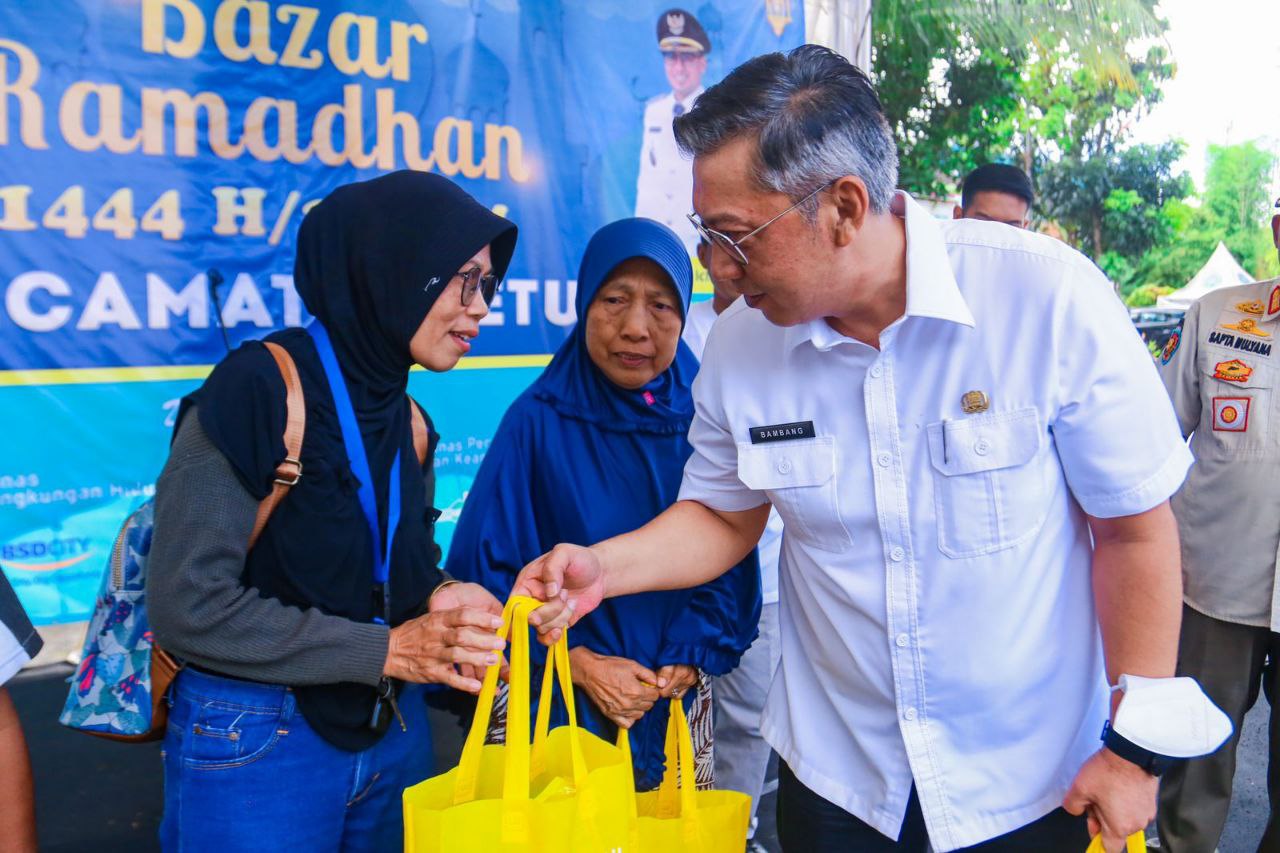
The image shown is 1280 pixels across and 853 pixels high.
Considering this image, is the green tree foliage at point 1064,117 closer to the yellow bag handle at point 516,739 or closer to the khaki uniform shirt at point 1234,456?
the khaki uniform shirt at point 1234,456

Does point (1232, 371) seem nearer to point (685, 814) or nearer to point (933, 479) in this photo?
point (933, 479)

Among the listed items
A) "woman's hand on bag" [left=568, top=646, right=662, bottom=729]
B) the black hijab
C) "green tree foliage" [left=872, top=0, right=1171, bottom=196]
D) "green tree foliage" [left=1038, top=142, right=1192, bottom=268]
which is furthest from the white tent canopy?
the black hijab

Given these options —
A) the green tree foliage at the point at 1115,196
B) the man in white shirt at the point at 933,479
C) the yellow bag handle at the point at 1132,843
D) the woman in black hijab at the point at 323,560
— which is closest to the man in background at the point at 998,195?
the man in white shirt at the point at 933,479

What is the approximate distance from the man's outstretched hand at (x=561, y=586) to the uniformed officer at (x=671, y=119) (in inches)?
126

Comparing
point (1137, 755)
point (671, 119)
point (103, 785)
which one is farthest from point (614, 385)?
point (671, 119)

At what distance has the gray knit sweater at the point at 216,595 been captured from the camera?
1.42m

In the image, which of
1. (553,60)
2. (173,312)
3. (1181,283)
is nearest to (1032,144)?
(1181,283)

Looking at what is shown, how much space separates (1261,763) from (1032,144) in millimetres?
20408

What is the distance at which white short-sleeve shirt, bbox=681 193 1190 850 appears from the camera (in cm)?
132

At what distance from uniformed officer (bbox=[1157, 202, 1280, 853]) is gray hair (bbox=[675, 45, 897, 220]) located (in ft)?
6.12

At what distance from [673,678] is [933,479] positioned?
2.91 feet

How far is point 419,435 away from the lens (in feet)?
6.40

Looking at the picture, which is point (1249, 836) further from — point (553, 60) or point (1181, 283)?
point (1181, 283)

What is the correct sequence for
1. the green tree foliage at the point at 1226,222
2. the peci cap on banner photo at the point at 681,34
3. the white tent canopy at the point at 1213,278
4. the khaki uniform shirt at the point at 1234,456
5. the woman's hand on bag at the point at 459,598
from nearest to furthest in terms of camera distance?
the woman's hand on bag at the point at 459,598, the khaki uniform shirt at the point at 1234,456, the peci cap on banner photo at the point at 681,34, the white tent canopy at the point at 1213,278, the green tree foliage at the point at 1226,222
